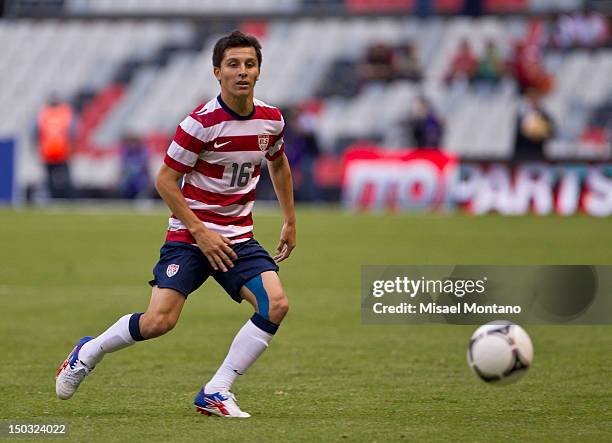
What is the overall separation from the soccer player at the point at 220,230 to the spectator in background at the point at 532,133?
1691 cm

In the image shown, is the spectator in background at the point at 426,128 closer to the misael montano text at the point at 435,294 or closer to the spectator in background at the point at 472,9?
the spectator in background at the point at 472,9

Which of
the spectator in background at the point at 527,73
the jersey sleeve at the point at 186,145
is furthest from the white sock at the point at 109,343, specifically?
the spectator in background at the point at 527,73

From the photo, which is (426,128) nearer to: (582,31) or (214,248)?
(582,31)

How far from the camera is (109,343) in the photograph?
6523 millimetres

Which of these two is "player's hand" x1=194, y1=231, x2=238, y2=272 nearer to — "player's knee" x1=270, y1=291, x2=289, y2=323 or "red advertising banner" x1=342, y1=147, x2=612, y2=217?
"player's knee" x1=270, y1=291, x2=289, y2=323

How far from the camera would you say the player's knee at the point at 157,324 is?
632 cm

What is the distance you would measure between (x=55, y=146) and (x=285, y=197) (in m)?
20.1

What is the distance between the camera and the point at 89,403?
6758mm

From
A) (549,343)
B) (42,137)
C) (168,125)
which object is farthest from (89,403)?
(168,125)

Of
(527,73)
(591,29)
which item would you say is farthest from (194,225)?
(591,29)

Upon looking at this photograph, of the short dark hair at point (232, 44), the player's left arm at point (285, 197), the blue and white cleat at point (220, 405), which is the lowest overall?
the blue and white cleat at point (220, 405)

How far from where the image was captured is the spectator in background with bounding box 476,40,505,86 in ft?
93.1

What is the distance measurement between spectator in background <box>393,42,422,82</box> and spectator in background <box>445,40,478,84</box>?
29.7 inches

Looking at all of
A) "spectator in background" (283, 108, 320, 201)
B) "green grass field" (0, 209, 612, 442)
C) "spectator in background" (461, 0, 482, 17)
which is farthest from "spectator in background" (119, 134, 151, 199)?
"green grass field" (0, 209, 612, 442)
